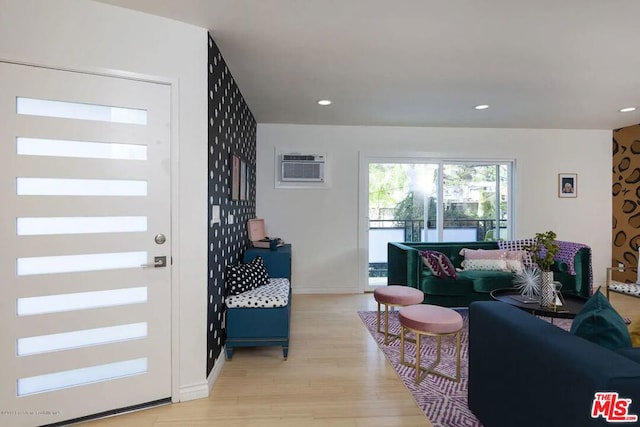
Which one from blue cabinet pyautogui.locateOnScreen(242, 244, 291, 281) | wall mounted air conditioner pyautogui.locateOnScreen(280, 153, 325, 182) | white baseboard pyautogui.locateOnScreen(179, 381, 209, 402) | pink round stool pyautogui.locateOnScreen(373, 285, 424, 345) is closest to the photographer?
white baseboard pyautogui.locateOnScreen(179, 381, 209, 402)

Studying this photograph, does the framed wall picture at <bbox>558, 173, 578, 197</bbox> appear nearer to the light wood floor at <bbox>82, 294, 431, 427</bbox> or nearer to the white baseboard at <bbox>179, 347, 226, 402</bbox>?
the light wood floor at <bbox>82, 294, 431, 427</bbox>

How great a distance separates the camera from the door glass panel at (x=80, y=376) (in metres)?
1.73

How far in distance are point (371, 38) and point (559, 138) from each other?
4.18 meters

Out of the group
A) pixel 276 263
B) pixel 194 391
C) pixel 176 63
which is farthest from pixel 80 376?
pixel 176 63

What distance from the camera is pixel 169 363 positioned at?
2010 mm

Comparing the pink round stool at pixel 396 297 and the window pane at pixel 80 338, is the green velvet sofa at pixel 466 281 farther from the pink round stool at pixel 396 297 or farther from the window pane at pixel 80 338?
the window pane at pixel 80 338

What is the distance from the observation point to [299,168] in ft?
14.9

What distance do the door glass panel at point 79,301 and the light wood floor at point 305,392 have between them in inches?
26.4

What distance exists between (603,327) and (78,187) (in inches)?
102

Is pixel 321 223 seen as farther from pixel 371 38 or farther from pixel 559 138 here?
pixel 559 138

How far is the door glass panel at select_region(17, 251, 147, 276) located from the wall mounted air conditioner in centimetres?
276

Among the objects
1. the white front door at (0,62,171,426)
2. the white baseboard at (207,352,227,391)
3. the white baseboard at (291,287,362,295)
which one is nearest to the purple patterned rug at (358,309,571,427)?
the white baseboard at (207,352,227,391)

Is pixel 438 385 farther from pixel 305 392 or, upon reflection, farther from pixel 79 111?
pixel 79 111

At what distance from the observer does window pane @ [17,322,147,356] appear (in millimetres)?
1719
